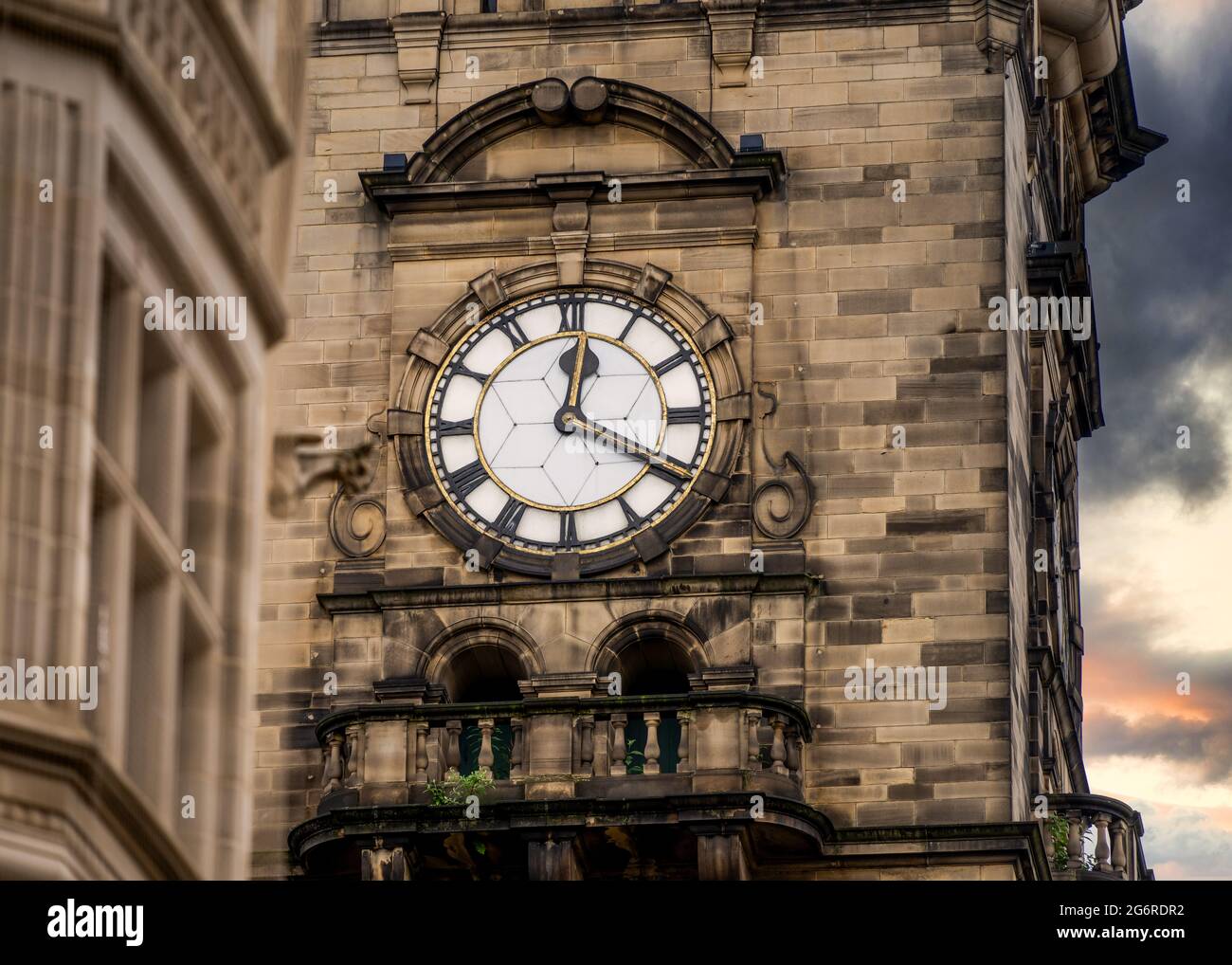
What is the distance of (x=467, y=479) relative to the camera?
40.8 meters

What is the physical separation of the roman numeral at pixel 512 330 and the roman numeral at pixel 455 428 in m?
0.87

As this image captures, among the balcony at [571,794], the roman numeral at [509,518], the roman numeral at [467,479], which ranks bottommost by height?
the balcony at [571,794]

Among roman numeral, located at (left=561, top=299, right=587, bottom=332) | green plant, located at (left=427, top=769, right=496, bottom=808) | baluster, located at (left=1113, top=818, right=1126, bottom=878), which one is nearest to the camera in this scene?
green plant, located at (left=427, top=769, right=496, bottom=808)

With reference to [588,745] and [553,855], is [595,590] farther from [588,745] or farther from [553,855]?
[553,855]

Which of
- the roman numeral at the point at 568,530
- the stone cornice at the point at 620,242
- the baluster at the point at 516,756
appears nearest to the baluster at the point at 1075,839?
the roman numeral at the point at 568,530

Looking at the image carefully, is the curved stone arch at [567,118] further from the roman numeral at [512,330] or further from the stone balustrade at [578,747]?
the stone balustrade at [578,747]

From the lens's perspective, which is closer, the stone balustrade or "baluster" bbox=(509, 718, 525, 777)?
the stone balustrade

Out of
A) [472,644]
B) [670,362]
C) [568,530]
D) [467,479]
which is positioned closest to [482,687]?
[472,644]

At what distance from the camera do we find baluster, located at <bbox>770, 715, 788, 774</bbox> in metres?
38.8

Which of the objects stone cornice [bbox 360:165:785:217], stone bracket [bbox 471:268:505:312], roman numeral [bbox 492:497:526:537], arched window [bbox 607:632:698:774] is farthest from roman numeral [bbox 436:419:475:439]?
arched window [bbox 607:632:698:774]

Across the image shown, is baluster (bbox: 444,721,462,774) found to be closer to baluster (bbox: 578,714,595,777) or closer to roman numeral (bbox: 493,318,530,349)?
baluster (bbox: 578,714,595,777)

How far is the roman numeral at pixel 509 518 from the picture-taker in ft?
133

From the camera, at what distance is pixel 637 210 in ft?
136

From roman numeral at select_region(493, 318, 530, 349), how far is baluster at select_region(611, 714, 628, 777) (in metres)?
4.14
